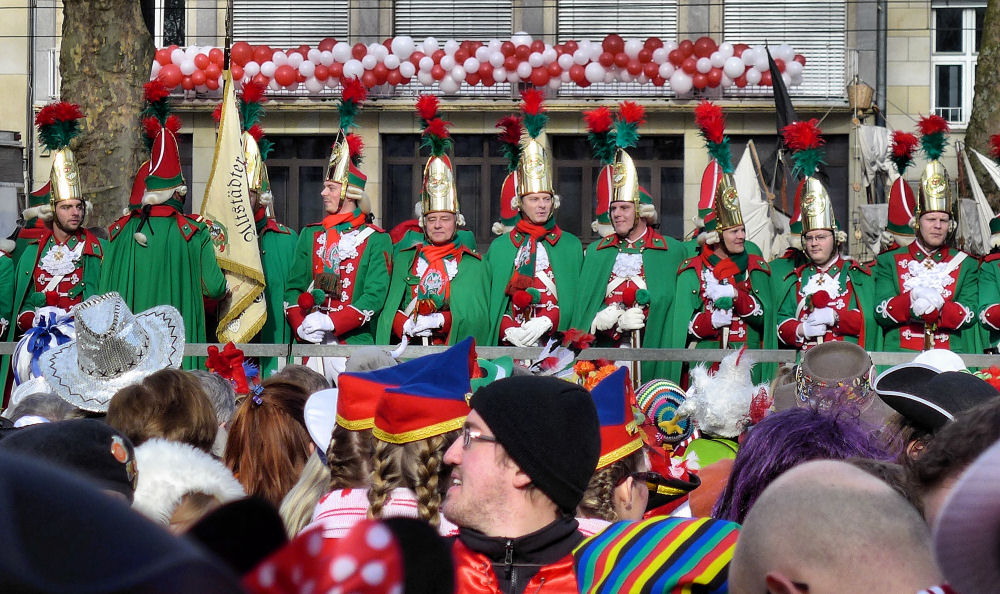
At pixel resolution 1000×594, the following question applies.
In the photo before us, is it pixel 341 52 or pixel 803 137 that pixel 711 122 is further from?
pixel 341 52

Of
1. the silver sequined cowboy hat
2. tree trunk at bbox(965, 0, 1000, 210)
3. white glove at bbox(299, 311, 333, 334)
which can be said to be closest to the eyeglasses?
the silver sequined cowboy hat

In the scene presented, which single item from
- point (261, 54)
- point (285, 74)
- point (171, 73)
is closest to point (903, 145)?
point (285, 74)

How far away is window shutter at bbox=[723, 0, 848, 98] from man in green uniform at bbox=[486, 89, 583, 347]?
44.4 feet

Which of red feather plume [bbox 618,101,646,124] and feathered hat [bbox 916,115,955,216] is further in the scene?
red feather plume [bbox 618,101,646,124]

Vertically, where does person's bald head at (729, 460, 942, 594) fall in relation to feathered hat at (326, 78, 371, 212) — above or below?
below

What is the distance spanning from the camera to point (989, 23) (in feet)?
41.5

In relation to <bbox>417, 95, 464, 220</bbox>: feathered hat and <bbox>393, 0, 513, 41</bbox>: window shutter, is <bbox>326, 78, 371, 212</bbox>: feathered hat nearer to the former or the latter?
<bbox>417, 95, 464, 220</bbox>: feathered hat

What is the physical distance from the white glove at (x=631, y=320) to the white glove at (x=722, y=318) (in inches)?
19.7

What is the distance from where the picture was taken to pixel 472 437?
2.70 meters

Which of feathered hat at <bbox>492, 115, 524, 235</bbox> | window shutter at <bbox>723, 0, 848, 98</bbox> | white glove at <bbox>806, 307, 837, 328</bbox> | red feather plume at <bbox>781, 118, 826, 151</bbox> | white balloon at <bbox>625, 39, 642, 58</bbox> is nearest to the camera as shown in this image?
white glove at <bbox>806, 307, 837, 328</bbox>

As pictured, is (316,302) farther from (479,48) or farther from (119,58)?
(479,48)

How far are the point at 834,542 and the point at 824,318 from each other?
7.10m

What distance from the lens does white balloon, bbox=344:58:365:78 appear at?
67.4ft

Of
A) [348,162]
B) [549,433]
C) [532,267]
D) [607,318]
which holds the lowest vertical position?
[549,433]
